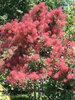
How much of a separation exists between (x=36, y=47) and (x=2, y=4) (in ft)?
36.8

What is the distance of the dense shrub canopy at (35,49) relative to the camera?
137 inches

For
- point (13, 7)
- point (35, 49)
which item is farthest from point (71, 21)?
point (35, 49)

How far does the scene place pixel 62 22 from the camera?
4.07m

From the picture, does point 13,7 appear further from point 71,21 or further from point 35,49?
point 35,49

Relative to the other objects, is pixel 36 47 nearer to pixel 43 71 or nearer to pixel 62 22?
pixel 43 71

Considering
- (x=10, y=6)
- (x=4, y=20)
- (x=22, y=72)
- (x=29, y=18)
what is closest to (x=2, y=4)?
(x=10, y=6)

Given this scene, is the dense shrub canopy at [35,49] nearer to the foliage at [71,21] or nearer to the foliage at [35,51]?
the foliage at [35,51]

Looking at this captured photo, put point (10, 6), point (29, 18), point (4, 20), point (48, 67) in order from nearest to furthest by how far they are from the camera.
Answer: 1. point (48, 67)
2. point (29, 18)
3. point (4, 20)
4. point (10, 6)

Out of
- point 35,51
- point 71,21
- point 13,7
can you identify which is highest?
point 35,51

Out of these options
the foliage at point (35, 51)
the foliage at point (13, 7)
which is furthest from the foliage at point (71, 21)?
the foliage at point (35, 51)

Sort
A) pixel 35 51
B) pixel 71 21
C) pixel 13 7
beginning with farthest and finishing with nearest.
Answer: pixel 13 7 < pixel 71 21 < pixel 35 51

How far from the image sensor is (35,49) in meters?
3.75

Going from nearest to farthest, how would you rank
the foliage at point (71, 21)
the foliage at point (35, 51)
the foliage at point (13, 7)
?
the foliage at point (35, 51) → the foliage at point (71, 21) → the foliage at point (13, 7)

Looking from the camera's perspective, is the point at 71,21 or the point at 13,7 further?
the point at 13,7
